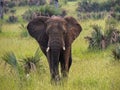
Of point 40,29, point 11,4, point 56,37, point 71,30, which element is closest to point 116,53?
point 71,30

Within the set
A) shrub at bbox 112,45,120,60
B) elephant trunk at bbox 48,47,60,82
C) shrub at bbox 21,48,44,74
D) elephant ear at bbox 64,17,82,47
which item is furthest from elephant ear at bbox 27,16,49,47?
shrub at bbox 112,45,120,60

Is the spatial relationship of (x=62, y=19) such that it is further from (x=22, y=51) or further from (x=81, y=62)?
(x=22, y=51)

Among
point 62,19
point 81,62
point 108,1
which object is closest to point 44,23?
point 62,19

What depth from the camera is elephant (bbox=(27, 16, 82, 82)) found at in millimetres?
9117

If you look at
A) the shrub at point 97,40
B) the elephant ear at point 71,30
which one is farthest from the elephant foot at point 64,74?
the shrub at point 97,40

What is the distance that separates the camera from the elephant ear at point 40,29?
9.97 meters

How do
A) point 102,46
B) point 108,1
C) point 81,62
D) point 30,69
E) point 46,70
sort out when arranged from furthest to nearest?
point 108,1, point 102,46, point 81,62, point 46,70, point 30,69

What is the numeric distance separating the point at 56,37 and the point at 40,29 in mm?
1163

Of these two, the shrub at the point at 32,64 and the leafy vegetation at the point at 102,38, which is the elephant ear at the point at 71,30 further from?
the leafy vegetation at the point at 102,38

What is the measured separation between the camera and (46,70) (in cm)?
1189

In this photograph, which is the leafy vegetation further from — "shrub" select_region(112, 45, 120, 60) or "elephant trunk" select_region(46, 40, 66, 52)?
"elephant trunk" select_region(46, 40, 66, 52)

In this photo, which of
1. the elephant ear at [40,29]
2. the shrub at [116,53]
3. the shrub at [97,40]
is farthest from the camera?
the shrub at [97,40]

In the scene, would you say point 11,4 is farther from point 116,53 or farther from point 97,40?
point 116,53

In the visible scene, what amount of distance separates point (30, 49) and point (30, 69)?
18.9ft
